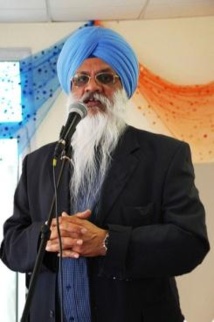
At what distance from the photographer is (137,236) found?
1.28 meters

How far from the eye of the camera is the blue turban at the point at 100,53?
1.59 metres

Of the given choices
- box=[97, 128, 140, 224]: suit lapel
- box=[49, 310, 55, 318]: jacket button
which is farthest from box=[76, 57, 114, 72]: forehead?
box=[49, 310, 55, 318]: jacket button

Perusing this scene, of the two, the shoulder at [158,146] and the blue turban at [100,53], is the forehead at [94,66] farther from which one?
the shoulder at [158,146]

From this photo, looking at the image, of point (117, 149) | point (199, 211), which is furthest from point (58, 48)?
point (199, 211)

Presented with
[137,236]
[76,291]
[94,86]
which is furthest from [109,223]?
[94,86]

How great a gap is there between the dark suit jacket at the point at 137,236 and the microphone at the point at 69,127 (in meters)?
0.32

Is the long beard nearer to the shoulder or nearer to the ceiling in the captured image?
the shoulder

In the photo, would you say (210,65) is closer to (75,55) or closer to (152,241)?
(75,55)

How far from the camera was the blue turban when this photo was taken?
1.59m

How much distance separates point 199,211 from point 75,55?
2.26 feet

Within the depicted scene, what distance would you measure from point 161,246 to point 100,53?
70 cm

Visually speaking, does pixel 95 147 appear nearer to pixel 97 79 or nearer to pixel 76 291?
pixel 97 79

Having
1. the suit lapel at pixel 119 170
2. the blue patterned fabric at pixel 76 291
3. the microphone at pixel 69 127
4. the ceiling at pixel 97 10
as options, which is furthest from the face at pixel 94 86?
the ceiling at pixel 97 10

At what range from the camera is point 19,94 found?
334cm
